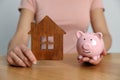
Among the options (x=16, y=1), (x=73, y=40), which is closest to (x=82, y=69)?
(x=73, y=40)

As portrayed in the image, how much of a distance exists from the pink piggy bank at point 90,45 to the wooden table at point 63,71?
41 millimetres

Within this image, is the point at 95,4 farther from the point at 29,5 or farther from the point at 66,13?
the point at 29,5

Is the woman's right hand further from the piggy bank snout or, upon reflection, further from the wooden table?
the piggy bank snout

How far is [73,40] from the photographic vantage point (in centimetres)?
120

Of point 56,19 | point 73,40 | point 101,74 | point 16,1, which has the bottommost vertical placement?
point 101,74

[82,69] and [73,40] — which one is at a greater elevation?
[73,40]

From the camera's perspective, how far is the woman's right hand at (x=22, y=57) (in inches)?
26.4

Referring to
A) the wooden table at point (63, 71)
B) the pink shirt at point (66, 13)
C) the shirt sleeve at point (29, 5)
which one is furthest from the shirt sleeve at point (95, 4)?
the wooden table at point (63, 71)

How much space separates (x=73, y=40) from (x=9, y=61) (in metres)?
0.53

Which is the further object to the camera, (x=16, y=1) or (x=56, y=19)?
(x=16, y=1)

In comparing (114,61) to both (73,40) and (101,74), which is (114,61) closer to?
(101,74)

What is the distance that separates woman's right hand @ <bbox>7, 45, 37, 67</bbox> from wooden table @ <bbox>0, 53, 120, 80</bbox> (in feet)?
0.05

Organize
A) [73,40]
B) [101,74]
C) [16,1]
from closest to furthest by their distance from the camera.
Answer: [101,74], [73,40], [16,1]

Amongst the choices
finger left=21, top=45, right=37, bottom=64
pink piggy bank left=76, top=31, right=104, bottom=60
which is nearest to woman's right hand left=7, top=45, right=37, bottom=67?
finger left=21, top=45, right=37, bottom=64
